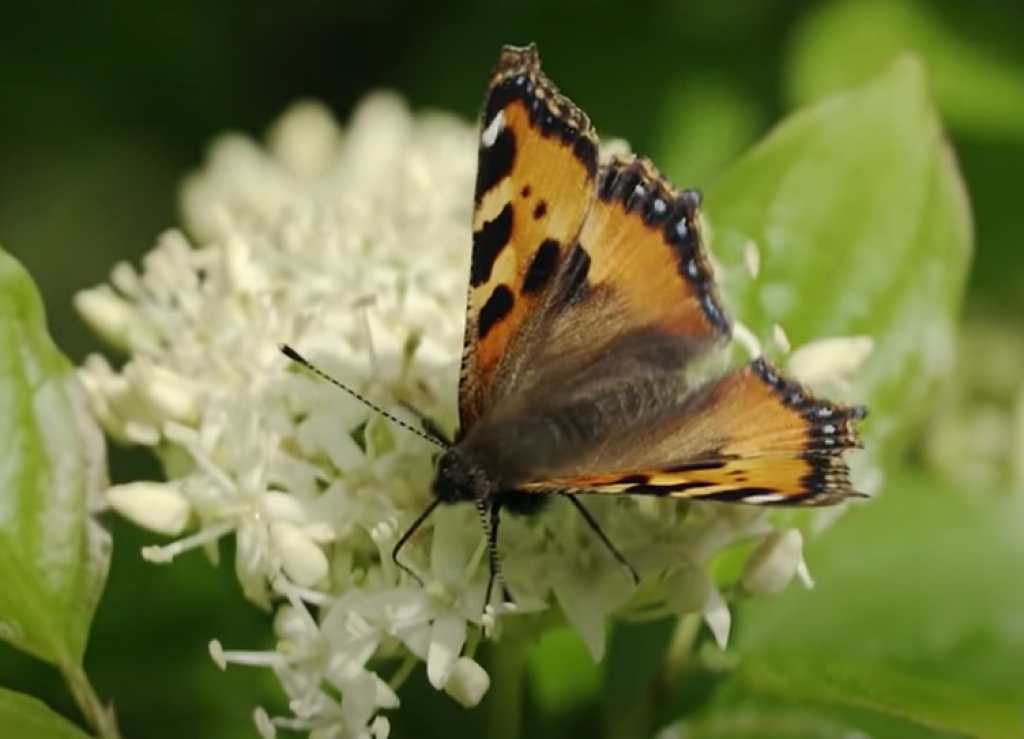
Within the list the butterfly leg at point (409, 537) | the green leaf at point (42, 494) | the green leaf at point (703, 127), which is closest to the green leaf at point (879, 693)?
the butterfly leg at point (409, 537)

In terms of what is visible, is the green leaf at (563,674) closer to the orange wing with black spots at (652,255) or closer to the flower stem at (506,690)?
the flower stem at (506,690)

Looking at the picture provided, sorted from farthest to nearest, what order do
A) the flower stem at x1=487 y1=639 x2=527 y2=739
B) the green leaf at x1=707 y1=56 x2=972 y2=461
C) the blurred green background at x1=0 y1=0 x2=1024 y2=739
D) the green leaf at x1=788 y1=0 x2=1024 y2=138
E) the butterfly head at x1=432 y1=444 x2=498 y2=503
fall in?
the green leaf at x1=788 y1=0 x2=1024 y2=138 < the blurred green background at x1=0 y1=0 x2=1024 y2=739 < the green leaf at x1=707 y1=56 x2=972 y2=461 < the flower stem at x1=487 y1=639 x2=527 y2=739 < the butterfly head at x1=432 y1=444 x2=498 y2=503

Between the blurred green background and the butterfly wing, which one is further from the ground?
the blurred green background

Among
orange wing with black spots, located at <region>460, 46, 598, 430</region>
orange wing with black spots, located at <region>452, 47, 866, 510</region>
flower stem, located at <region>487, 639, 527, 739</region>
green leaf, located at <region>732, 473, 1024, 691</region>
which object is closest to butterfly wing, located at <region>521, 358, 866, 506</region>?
orange wing with black spots, located at <region>452, 47, 866, 510</region>

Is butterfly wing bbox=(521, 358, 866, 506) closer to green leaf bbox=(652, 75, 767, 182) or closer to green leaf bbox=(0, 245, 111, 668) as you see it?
green leaf bbox=(0, 245, 111, 668)

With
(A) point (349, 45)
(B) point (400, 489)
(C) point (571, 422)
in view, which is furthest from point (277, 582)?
(A) point (349, 45)
